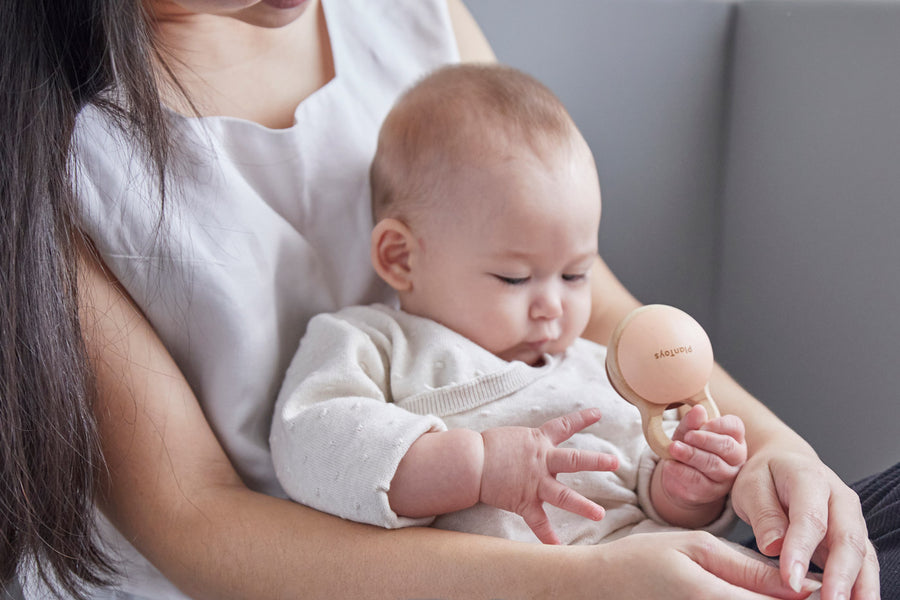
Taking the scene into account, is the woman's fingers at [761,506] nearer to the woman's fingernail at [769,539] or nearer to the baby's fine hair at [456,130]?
the woman's fingernail at [769,539]

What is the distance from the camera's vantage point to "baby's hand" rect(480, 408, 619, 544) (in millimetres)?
724

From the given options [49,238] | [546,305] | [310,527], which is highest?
[49,238]

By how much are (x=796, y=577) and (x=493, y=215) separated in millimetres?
418

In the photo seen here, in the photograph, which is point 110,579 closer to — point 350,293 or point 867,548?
point 350,293

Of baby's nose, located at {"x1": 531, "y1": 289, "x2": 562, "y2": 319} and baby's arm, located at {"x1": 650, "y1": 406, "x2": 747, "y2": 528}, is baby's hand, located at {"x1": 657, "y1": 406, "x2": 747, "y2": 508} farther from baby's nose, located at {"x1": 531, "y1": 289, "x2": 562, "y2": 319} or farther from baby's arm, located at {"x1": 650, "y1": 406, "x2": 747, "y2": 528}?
baby's nose, located at {"x1": 531, "y1": 289, "x2": 562, "y2": 319}

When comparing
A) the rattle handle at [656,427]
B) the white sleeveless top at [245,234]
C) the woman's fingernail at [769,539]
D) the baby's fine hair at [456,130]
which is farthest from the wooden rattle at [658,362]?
the white sleeveless top at [245,234]

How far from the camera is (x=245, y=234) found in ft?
2.94

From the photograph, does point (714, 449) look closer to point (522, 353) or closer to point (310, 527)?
point (522, 353)

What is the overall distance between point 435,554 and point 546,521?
0.32 ft

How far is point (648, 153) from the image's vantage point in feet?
4.35

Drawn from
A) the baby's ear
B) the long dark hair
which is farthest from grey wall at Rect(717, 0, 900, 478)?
the long dark hair

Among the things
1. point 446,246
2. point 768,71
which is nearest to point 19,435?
point 446,246

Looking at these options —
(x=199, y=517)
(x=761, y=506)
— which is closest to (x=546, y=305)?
(x=761, y=506)

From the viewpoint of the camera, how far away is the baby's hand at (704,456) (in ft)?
2.44
